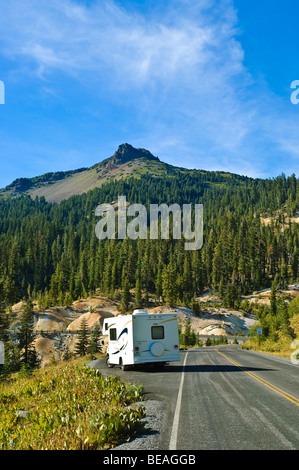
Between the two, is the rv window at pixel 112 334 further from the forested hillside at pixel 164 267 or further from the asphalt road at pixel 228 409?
the forested hillside at pixel 164 267

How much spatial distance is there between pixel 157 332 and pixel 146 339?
0.83m

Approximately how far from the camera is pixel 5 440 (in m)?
8.28

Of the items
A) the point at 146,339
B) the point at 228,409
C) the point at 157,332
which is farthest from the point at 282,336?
the point at 228,409

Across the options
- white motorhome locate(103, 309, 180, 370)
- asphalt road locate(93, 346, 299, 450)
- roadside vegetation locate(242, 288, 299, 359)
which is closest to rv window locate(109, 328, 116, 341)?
white motorhome locate(103, 309, 180, 370)

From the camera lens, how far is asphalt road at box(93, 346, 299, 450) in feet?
23.4

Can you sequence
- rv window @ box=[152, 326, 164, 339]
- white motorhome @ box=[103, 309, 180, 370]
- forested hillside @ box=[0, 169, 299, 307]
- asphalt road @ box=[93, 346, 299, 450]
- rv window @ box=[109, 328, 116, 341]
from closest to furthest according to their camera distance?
1. asphalt road @ box=[93, 346, 299, 450]
2. white motorhome @ box=[103, 309, 180, 370]
3. rv window @ box=[152, 326, 164, 339]
4. rv window @ box=[109, 328, 116, 341]
5. forested hillside @ box=[0, 169, 299, 307]

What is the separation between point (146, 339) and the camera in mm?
19188

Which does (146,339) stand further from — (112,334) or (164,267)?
(164,267)

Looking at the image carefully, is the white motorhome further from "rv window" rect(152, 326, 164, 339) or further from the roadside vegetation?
the roadside vegetation

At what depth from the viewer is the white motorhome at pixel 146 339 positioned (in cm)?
1895

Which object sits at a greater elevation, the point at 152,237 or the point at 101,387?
the point at 152,237
